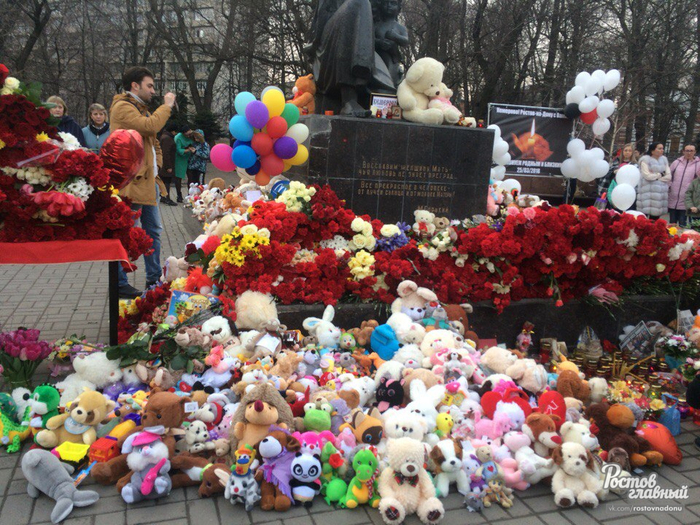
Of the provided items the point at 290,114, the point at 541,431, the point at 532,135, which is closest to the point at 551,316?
the point at 541,431

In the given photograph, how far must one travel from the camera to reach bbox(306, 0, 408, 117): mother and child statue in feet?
19.6

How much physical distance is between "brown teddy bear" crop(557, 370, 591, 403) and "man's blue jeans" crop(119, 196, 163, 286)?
403 cm

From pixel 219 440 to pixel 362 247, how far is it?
92.0 inches

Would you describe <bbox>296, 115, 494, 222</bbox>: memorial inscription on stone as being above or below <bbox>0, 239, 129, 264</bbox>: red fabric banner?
above

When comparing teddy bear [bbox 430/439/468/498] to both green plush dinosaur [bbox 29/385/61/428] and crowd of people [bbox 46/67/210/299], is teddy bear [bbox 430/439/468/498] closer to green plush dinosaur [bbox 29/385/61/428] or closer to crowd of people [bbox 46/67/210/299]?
green plush dinosaur [bbox 29/385/61/428]

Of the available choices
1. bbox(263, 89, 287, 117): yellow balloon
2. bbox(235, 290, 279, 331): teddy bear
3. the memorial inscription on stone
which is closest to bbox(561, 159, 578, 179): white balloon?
the memorial inscription on stone

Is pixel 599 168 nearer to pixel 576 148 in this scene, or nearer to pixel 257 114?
pixel 576 148

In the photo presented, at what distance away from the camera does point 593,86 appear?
993 cm

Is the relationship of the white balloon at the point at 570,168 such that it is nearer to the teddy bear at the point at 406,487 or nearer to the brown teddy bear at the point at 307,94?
the brown teddy bear at the point at 307,94

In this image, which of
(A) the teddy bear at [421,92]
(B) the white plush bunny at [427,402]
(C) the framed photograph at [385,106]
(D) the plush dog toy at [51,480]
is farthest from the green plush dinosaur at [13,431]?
(A) the teddy bear at [421,92]

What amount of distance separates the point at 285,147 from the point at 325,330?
1.89 meters

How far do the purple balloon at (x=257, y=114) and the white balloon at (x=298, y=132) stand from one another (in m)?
0.33

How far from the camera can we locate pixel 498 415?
11.1ft

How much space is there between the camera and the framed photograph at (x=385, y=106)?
604 centimetres
